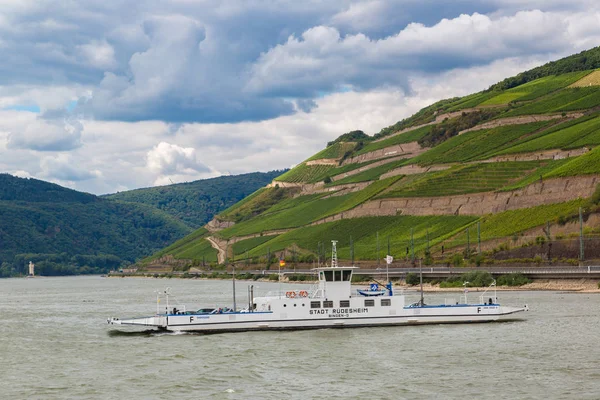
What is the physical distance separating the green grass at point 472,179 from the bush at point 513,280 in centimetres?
6243

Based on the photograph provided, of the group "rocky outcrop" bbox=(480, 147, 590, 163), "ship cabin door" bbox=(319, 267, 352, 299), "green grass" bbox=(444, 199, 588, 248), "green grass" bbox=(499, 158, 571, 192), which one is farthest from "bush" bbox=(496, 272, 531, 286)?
"rocky outcrop" bbox=(480, 147, 590, 163)

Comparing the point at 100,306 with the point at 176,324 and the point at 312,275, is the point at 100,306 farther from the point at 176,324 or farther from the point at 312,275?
the point at 312,275

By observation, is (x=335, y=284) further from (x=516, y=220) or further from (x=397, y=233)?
(x=397, y=233)

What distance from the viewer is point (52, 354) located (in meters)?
58.3

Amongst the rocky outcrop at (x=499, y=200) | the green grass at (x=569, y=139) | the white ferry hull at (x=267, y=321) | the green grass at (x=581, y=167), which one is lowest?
the white ferry hull at (x=267, y=321)

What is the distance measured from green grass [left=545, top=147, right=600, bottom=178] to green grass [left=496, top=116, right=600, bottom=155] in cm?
2008

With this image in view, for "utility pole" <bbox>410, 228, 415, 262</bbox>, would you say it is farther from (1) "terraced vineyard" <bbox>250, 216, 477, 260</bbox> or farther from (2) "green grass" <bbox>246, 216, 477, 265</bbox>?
(2) "green grass" <bbox>246, 216, 477, 265</bbox>

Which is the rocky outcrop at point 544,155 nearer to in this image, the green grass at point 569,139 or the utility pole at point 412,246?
the green grass at point 569,139

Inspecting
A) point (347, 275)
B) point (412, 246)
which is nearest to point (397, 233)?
point (412, 246)

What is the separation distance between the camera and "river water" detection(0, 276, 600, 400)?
42438 mm

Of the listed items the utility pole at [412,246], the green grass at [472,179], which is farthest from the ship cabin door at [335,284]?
the green grass at [472,179]

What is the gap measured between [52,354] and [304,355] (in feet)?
58.6

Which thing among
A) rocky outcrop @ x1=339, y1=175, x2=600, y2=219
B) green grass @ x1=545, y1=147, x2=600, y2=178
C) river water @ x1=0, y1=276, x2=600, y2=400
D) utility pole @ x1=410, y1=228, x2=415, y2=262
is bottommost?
river water @ x1=0, y1=276, x2=600, y2=400

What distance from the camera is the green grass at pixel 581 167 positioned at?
14675 centimetres
